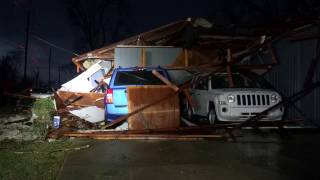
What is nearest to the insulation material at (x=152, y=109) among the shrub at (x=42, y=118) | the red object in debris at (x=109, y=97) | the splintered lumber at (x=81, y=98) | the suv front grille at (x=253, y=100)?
the red object in debris at (x=109, y=97)

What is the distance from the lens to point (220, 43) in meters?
17.2

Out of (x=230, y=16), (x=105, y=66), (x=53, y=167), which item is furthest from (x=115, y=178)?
(x=230, y=16)

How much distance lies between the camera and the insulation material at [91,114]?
14.6m

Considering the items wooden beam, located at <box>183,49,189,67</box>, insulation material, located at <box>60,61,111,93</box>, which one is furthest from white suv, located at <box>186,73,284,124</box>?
insulation material, located at <box>60,61,111,93</box>

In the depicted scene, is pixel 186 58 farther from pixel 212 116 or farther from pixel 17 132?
pixel 17 132

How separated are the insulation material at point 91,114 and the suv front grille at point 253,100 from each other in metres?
4.12

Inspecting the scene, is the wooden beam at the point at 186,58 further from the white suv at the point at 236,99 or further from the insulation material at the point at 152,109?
the insulation material at the point at 152,109

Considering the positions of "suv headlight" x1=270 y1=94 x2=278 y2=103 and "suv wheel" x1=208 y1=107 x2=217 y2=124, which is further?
"suv wheel" x1=208 y1=107 x2=217 y2=124

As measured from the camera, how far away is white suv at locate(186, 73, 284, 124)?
13227 millimetres

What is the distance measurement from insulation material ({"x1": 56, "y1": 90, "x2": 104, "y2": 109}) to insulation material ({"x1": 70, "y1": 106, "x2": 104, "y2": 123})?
4.18 feet

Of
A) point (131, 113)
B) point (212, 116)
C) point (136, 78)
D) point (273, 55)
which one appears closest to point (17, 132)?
point (131, 113)

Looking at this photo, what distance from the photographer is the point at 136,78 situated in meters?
14.3

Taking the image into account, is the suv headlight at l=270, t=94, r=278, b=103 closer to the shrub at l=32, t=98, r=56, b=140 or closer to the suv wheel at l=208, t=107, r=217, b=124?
the suv wheel at l=208, t=107, r=217, b=124

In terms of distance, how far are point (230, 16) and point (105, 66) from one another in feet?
68.4
